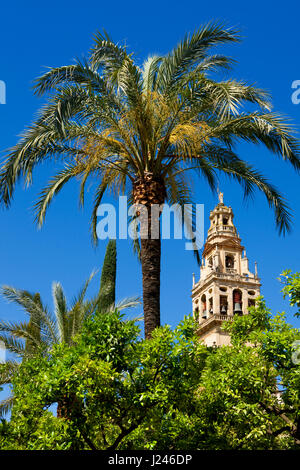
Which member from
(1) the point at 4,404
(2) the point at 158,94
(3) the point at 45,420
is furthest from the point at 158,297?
(1) the point at 4,404

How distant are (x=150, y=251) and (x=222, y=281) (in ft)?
153

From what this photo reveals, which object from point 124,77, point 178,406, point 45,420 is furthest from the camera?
point 124,77

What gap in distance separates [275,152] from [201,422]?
562 centimetres

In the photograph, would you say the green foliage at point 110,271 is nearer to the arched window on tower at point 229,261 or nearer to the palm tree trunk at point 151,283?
the palm tree trunk at point 151,283

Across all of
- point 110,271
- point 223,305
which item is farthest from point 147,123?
point 223,305

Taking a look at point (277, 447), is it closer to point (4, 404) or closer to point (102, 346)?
point (102, 346)

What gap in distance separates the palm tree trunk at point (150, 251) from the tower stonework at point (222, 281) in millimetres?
43864

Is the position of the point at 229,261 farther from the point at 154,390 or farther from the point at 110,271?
the point at 154,390

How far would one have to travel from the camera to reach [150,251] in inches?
443

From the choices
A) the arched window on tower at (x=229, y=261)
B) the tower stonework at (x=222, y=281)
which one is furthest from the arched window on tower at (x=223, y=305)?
the arched window on tower at (x=229, y=261)

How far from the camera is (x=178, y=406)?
9.71 m

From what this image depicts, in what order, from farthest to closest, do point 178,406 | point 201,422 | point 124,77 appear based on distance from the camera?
point 124,77 → point 201,422 → point 178,406

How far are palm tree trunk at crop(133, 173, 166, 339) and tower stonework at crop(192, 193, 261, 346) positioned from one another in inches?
1727

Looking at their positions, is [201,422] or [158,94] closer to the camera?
[201,422]
